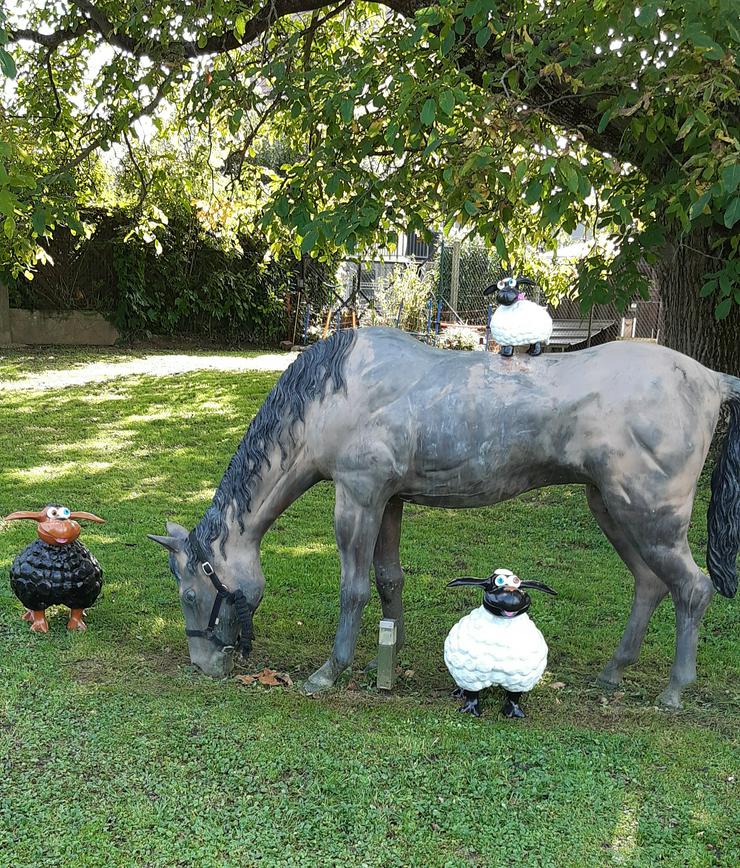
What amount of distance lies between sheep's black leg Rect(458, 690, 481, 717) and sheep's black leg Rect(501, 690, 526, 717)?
133 millimetres

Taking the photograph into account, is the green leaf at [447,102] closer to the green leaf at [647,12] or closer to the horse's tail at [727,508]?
the green leaf at [647,12]

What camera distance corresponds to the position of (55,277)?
1542cm

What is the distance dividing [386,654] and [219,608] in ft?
2.88

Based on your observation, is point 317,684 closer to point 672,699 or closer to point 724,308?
point 672,699

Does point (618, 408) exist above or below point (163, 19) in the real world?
below

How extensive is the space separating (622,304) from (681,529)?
3739 millimetres

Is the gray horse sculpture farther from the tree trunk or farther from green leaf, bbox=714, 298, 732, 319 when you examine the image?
the tree trunk

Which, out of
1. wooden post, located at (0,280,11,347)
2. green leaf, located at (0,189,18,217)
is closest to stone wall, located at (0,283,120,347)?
wooden post, located at (0,280,11,347)

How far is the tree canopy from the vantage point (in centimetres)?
509

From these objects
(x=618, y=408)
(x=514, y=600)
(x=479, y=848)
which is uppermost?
(x=618, y=408)

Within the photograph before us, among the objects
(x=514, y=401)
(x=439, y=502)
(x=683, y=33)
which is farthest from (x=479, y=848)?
(x=683, y=33)

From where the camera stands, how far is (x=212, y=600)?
405 centimetres

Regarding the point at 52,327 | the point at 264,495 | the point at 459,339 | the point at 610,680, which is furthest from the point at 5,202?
the point at 459,339

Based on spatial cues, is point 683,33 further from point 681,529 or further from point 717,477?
point 681,529
